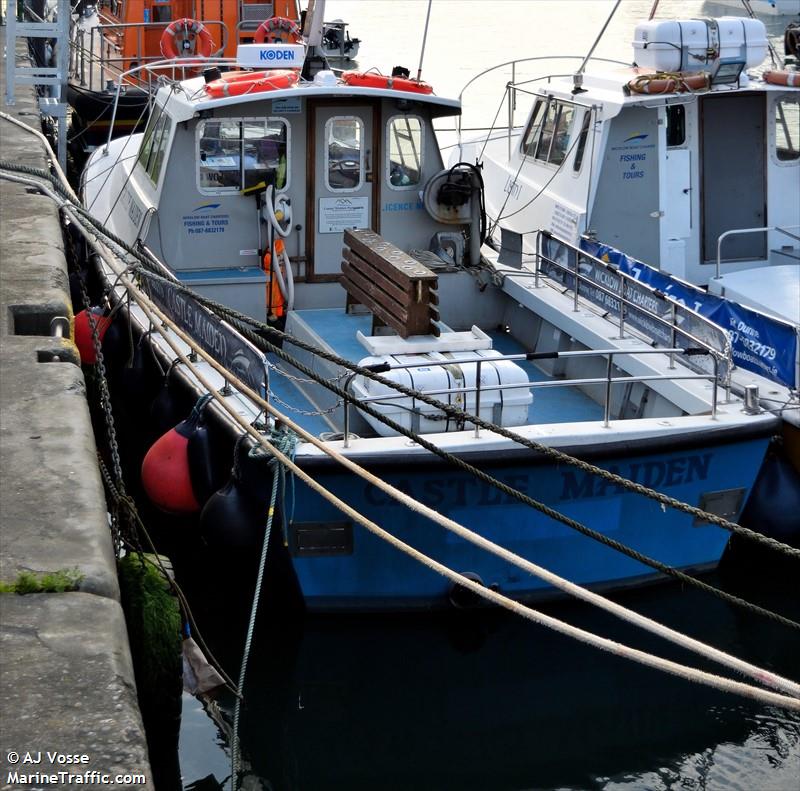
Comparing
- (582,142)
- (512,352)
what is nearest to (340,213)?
(512,352)

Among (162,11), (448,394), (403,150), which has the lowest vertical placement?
(448,394)

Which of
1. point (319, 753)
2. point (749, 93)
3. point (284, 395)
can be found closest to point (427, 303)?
point (284, 395)

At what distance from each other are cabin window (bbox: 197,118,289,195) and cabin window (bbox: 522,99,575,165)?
7.96 feet

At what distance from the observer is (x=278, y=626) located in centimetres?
741

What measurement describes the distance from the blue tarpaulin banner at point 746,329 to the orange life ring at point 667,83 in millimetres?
1529

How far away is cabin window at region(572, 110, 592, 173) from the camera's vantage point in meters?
10.2

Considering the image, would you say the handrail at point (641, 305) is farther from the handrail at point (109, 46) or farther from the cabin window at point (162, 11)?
the cabin window at point (162, 11)

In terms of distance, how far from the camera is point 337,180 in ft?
32.2

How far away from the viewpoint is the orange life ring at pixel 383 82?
9.52 meters

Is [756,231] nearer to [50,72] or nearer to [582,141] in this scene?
[582,141]

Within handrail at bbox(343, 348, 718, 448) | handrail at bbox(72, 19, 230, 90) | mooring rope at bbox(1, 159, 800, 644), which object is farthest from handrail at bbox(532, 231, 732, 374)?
handrail at bbox(72, 19, 230, 90)

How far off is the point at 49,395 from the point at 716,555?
4.22 metres

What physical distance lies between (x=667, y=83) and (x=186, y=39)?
Result: 8767 mm

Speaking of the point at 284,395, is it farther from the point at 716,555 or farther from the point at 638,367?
the point at 716,555
